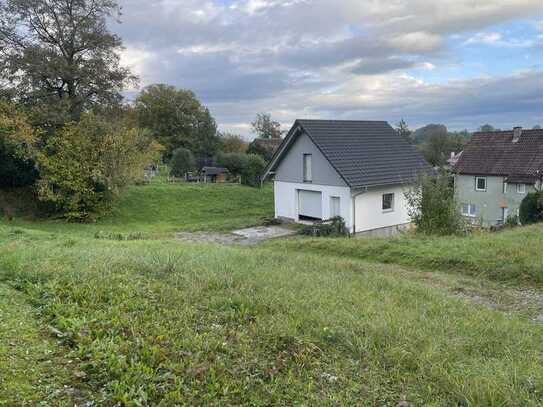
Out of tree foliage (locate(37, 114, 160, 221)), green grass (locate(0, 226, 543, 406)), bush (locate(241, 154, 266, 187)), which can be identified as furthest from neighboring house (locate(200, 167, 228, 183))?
green grass (locate(0, 226, 543, 406))

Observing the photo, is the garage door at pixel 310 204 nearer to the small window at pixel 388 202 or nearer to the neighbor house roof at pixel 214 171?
the small window at pixel 388 202

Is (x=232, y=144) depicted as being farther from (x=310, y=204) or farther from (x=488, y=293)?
(x=488, y=293)

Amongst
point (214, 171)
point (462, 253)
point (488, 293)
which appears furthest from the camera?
point (214, 171)

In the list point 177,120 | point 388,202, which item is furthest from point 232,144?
point 388,202

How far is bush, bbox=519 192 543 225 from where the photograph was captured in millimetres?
19641

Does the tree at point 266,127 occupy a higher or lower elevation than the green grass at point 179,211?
higher

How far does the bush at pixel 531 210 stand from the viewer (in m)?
19.6

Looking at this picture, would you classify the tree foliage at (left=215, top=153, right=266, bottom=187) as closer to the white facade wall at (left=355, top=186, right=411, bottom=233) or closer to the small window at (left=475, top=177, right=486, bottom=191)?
the white facade wall at (left=355, top=186, right=411, bottom=233)

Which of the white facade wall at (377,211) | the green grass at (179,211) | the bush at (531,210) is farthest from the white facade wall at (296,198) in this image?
the bush at (531,210)

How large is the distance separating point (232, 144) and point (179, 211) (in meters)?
31.6

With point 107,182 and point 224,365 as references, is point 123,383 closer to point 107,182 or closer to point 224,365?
point 224,365

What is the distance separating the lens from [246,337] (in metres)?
4.25

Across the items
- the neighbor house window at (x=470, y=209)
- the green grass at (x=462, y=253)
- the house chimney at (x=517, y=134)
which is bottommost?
the neighbor house window at (x=470, y=209)

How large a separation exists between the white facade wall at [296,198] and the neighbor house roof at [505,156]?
15.6 meters
